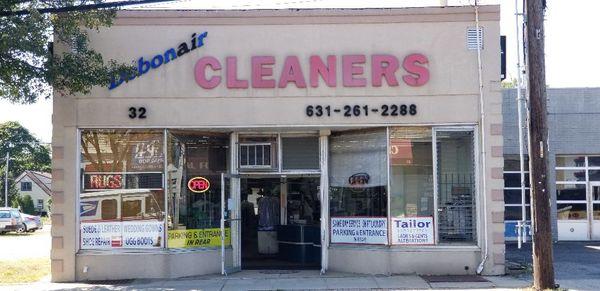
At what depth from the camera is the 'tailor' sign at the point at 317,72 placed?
14070mm

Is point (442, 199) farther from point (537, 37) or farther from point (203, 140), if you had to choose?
point (203, 140)

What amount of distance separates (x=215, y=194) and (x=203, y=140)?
117cm

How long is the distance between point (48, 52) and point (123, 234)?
12.8ft

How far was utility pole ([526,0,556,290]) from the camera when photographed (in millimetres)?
11508

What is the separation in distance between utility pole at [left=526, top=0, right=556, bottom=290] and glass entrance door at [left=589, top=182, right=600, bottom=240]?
1172 centimetres

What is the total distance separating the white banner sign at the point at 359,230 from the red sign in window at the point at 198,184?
9.07 ft

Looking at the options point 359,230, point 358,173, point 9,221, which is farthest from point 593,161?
point 9,221

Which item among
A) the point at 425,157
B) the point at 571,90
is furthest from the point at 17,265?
the point at 571,90

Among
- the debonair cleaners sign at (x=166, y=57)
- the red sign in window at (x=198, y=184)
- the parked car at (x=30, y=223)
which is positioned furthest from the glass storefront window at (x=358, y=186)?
the parked car at (x=30, y=223)

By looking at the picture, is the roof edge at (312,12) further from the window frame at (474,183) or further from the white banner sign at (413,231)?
the white banner sign at (413,231)

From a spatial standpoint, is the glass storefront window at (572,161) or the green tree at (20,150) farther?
the green tree at (20,150)

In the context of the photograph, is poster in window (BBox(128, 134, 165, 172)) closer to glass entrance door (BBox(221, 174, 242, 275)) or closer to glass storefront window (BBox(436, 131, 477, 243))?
glass entrance door (BBox(221, 174, 242, 275))

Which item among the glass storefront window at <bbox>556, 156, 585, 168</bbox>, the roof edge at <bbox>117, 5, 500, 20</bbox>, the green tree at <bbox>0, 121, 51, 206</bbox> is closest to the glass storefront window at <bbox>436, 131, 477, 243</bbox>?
the roof edge at <bbox>117, 5, 500, 20</bbox>

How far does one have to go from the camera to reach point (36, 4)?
12766mm
